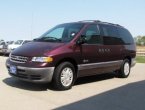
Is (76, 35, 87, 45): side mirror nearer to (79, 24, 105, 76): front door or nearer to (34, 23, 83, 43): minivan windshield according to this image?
(79, 24, 105, 76): front door

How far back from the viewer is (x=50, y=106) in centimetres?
657

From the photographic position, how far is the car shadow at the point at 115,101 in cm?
666

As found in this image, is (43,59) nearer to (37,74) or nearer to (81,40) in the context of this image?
(37,74)

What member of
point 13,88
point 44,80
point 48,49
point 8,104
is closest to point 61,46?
point 48,49

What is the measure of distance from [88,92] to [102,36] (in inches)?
89.1

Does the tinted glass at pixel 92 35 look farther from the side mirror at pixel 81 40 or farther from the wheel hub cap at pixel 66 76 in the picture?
the wheel hub cap at pixel 66 76

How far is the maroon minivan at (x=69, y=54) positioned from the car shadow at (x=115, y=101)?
1.10 m

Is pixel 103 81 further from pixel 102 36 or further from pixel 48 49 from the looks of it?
pixel 48 49

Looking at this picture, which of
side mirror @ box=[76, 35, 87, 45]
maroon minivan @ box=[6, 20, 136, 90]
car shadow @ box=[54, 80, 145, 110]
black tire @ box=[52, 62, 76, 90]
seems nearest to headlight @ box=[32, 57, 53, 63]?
maroon minivan @ box=[6, 20, 136, 90]

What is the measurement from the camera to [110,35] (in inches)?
408

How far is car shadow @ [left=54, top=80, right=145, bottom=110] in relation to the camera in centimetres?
666

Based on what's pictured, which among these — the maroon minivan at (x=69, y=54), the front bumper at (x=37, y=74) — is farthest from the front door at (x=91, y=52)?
the front bumper at (x=37, y=74)

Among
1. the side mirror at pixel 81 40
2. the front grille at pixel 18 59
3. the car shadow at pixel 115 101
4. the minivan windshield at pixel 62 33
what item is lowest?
the car shadow at pixel 115 101

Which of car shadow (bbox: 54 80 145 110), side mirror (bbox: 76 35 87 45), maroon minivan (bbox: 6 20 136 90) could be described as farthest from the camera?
side mirror (bbox: 76 35 87 45)
